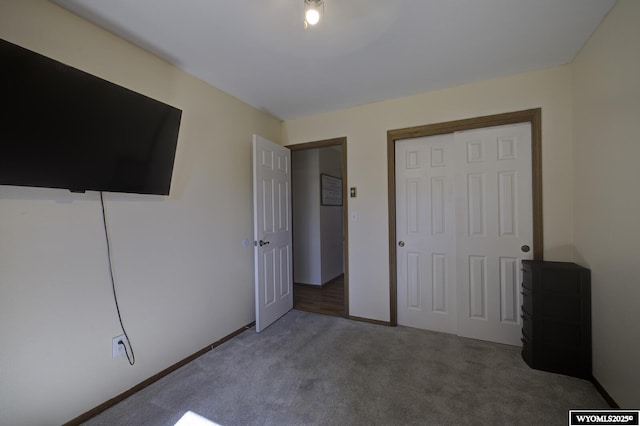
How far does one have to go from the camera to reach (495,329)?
247 centimetres

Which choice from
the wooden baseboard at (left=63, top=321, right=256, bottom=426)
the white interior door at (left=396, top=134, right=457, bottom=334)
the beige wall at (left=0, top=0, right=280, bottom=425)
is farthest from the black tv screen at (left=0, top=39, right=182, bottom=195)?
the white interior door at (left=396, top=134, right=457, bottom=334)

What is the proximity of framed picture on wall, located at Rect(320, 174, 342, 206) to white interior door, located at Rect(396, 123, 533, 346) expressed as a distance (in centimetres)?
177

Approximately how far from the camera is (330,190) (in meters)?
4.75

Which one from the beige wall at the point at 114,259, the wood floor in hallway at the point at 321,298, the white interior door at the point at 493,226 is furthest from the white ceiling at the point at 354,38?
the wood floor in hallway at the point at 321,298

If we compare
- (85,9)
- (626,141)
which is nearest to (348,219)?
(626,141)

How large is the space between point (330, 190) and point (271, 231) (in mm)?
1998

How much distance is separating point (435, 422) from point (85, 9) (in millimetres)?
3206

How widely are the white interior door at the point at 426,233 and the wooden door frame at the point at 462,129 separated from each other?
0.26 ft

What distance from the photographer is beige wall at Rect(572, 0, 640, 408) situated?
1438 mm

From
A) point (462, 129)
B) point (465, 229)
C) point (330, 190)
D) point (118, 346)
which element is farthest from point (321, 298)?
point (462, 129)

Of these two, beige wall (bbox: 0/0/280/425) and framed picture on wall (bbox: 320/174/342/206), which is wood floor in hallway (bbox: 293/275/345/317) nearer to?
beige wall (bbox: 0/0/280/425)

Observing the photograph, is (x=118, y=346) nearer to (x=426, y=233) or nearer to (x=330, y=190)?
(x=426, y=233)

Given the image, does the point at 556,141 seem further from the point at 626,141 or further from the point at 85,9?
the point at 85,9

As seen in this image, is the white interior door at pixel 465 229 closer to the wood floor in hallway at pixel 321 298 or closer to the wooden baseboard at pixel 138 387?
the wood floor in hallway at pixel 321 298
